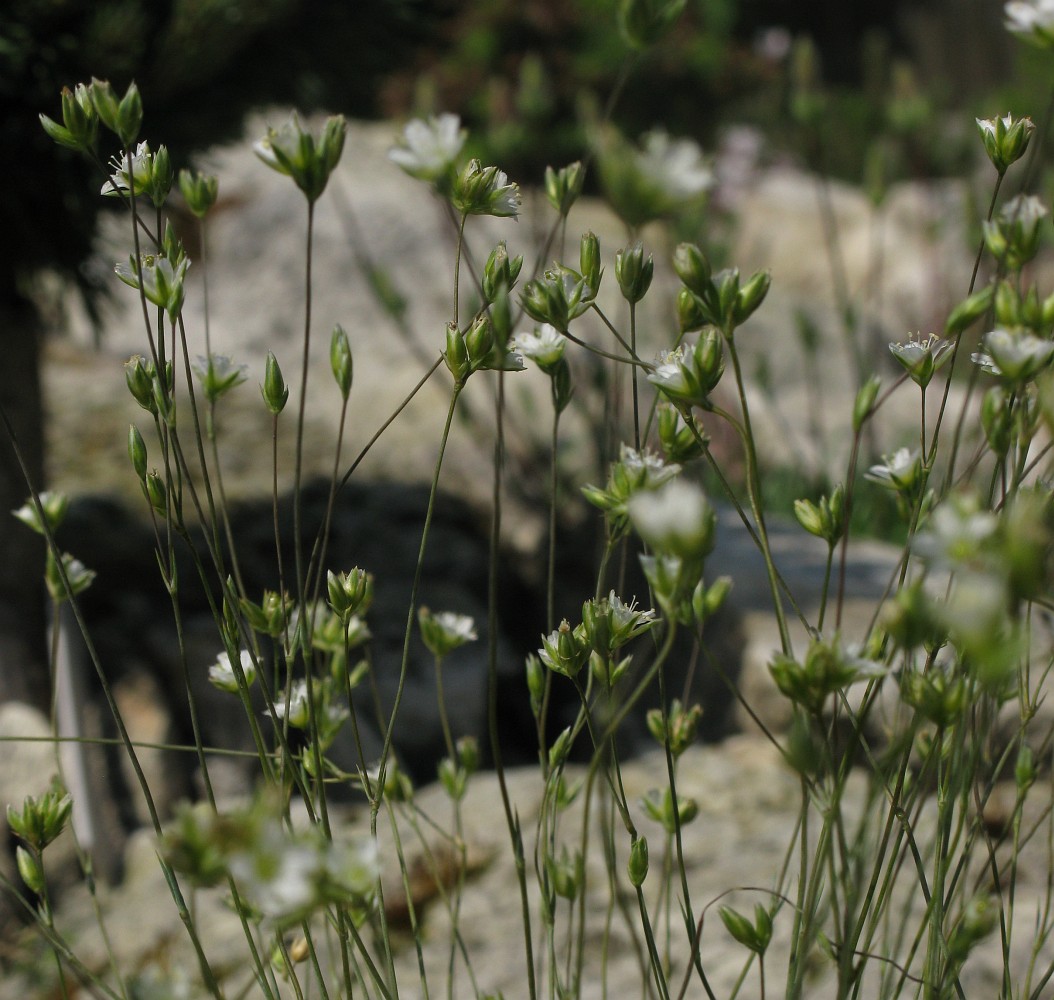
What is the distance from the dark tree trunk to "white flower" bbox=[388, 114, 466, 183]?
185 cm

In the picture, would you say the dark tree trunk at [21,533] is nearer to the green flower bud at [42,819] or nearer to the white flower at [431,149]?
the green flower bud at [42,819]

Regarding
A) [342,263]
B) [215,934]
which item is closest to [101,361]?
[342,263]

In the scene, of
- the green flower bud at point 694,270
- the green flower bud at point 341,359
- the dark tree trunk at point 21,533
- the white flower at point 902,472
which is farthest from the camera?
the dark tree trunk at point 21,533

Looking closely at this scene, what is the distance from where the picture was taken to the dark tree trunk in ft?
7.88

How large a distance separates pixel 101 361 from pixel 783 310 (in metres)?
2.85

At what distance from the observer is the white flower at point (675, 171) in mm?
679

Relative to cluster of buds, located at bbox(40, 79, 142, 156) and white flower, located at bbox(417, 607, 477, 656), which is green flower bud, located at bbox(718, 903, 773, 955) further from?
cluster of buds, located at bbox(40, 79, 142, 156)

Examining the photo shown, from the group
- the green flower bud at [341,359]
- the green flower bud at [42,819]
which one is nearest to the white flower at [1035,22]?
the green flower bud at [341,359]

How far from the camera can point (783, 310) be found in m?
4.87

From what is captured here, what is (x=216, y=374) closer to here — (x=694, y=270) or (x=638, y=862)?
(x=694, y=270)

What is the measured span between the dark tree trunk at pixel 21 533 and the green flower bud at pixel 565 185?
1733mm

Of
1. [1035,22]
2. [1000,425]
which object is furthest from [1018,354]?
[1035,22]

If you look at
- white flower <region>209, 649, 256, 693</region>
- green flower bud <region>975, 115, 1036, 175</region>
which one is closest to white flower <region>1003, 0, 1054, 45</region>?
green flower bud <region>975, 115, 1036, 175</region>

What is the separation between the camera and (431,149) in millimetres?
808
